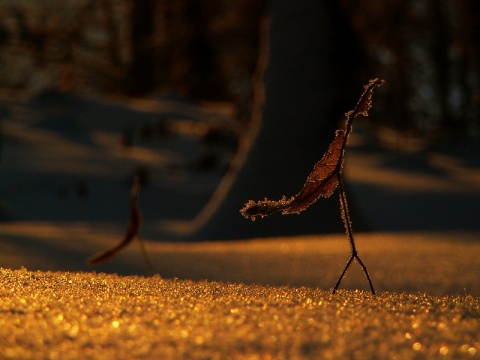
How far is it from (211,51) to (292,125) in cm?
627

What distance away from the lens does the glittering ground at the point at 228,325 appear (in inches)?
23.3

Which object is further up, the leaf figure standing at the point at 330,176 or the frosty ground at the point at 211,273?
the leaf figure standing at the point at 330,176

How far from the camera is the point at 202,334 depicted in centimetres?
64

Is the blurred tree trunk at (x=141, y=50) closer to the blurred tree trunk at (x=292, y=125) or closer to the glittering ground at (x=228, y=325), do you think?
the blurred tree trunk at (x=292, y=125)

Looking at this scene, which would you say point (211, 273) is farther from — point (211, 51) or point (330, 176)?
point (211, 51)

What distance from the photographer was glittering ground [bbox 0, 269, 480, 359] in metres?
0.59

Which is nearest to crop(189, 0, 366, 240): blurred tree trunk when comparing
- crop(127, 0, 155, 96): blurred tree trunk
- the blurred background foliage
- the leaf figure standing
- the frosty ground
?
the frosty ground

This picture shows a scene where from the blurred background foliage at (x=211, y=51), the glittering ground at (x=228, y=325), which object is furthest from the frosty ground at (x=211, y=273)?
the blurred background foliage at (x=211, y=51)

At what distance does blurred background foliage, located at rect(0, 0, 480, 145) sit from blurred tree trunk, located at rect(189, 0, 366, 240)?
3.80 metres

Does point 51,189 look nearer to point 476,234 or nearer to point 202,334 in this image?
point 476,234

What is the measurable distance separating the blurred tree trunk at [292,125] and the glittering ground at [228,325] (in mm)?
2087

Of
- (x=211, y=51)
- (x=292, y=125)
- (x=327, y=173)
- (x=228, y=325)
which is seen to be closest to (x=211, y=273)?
(x=327, y=173)

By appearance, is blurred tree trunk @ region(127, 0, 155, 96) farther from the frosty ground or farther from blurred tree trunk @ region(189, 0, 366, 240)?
blurred tree trunk @ region(189, 0, 366, 240)

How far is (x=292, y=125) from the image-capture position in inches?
125
